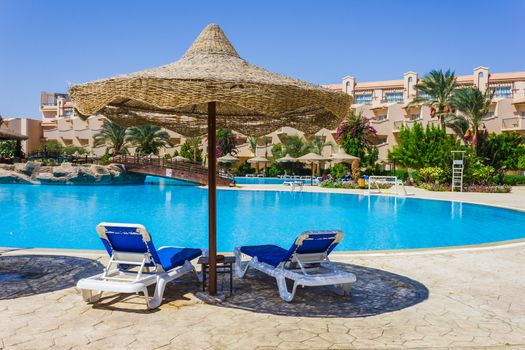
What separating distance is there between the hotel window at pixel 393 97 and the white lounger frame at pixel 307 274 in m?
63.8

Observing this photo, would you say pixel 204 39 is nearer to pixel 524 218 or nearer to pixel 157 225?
pixel 157 225

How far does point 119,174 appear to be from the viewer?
32.0 metres

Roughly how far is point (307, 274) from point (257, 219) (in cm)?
1033

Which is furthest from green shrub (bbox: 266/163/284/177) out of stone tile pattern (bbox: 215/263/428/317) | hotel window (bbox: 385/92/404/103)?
stone tile pattern (bbox: 215/263/428/317)

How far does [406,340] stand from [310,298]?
4.71 feet

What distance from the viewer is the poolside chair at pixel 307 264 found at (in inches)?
197

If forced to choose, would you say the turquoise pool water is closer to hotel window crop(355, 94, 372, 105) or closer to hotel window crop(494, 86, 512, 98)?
hotel window crop(494, 86, 512, 98)

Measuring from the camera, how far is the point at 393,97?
6612cm

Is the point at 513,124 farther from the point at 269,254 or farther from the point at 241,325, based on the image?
the point at 241,325

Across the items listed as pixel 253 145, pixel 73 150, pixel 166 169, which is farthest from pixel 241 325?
pixel 73 150

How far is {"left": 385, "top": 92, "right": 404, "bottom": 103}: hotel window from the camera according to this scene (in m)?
65.6

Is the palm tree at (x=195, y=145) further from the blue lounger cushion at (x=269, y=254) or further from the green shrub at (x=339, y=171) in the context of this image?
the blue lounger cushion at (x=269, y=254)

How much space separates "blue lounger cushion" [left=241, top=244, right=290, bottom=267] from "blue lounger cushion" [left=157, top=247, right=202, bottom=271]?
0.71 m

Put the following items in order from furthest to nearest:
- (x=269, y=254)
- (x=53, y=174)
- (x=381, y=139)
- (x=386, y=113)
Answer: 1. (x=386, y=113)
2. (x=381, y=139)
3. (x=53, y=174)
4. (x=269, y=254)
